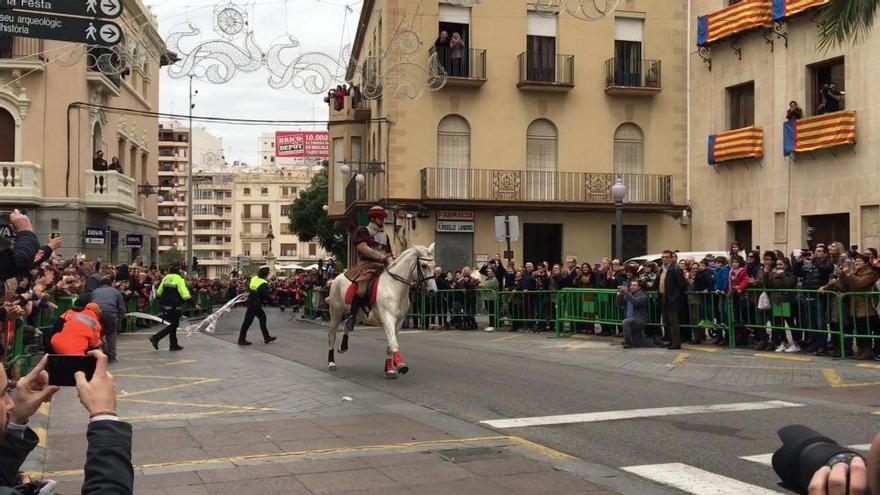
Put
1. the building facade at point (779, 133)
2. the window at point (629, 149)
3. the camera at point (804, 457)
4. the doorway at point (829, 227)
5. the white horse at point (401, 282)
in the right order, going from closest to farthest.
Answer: the camera at point (804, 457)
the white horse at point (401, 282)
the building facade at point (779, 133)
the doorway at point (829, 227)
the window at point (629, 149)

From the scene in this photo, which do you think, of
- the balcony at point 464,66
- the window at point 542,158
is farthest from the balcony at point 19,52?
the window at point 542,158

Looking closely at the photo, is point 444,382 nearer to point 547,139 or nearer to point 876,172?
point 876,172

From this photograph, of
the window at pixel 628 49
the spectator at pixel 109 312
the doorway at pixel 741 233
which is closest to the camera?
the spectator at pixel 109 312

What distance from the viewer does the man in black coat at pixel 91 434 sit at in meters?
2.71

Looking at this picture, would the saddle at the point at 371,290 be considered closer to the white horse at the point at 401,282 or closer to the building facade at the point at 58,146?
the white horse at the point at 401,282

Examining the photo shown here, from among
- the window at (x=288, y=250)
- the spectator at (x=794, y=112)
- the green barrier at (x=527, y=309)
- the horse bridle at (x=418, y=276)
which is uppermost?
the spectator at (x=794, y=112)

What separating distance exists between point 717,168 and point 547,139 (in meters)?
6.26

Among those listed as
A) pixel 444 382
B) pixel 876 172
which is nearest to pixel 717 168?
pixel 876 172

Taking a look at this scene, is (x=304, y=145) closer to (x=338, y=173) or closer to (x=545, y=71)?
(x=338, y=173)

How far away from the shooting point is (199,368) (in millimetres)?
14828

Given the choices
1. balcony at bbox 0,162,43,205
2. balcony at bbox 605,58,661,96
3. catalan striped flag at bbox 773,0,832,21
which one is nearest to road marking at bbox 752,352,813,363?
catalan striped flag at bbox 773,0,832,21

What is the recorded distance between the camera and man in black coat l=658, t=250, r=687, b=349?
17375 millimetres

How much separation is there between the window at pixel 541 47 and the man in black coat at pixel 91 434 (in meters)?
30.1

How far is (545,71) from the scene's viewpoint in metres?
32.3
